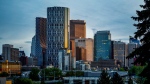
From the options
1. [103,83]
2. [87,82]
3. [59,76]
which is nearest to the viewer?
[103,83]

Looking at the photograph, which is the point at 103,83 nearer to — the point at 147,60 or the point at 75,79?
the point at 147,60

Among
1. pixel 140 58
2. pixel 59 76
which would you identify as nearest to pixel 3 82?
pixel 140 58

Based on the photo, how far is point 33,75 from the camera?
195 m

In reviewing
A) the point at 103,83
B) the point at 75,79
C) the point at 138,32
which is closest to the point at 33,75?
the point at 75,79

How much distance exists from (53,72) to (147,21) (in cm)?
17358

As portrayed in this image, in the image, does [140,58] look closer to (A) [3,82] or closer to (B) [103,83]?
(A) [3,82]

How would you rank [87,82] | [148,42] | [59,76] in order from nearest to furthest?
[148,42], [87,82], [59,76]

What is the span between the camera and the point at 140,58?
2673cm

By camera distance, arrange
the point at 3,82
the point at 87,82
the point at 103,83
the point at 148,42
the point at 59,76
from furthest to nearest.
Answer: the point at 59,76
the point at 87,82
the point at 103,83
the point at 3,82
the point at 148,42

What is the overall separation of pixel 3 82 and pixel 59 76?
394 feet

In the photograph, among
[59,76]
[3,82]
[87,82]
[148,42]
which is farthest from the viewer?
[59,76]

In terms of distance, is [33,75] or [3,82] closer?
[3,82]

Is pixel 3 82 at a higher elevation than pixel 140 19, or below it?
below

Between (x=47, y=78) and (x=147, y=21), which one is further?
(x=47, y=78)
